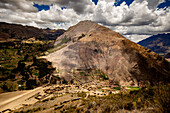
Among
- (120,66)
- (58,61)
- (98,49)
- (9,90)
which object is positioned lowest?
(9,90)

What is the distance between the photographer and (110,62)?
4453 centimetres

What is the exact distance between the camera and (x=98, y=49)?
172ft

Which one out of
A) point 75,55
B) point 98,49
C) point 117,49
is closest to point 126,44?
point 117,49

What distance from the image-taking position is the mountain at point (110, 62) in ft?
118

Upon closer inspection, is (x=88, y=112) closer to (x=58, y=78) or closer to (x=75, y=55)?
(x=58, y=78)

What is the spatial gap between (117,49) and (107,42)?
888 cm

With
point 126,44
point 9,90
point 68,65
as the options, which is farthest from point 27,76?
point 126,44

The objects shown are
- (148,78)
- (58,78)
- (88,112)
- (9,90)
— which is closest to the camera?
(88,112)

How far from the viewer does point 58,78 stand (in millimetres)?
37312

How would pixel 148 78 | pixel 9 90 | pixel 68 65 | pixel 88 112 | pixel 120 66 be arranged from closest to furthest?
pixel 88 112 < pixel 9 90 < pixel 148 78 < pixel 120 66 < pixel 68 65

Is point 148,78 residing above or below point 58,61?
below

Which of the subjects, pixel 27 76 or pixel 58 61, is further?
pixel 58 61

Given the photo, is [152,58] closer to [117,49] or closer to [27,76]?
[117,49]

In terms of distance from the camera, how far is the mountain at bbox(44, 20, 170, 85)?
3606 centimetres
